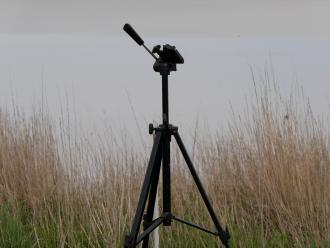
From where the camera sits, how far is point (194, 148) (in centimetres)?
351

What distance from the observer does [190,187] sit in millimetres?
3178

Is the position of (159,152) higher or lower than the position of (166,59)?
lower

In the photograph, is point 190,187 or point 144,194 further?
point 190,187

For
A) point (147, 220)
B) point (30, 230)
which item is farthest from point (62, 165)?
point (147, 220)

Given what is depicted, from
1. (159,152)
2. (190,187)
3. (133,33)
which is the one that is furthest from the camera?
(190,187)

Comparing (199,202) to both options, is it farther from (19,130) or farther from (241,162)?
(19,130)

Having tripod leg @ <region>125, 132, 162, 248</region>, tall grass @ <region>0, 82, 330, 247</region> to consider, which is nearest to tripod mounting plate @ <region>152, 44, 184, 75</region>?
tripod leg @ <region>125, 132, 162, 248</region>

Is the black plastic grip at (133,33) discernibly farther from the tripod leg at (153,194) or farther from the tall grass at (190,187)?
the tall grass at (190,187)

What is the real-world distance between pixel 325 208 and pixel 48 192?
5.77 feet

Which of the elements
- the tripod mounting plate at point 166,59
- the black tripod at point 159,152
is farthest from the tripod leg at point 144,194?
the tripod mounting plate at point 166,59

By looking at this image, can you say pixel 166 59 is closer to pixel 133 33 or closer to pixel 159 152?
pixel 133 33

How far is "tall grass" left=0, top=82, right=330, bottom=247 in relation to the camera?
8.69 feet

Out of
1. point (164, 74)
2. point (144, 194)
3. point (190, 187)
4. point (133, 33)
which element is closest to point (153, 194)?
point (144, 194)

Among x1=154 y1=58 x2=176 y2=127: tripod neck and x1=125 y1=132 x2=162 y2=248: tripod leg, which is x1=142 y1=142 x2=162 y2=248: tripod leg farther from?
x1=154 y1=58 x2=176 y2=127: tripod neck
